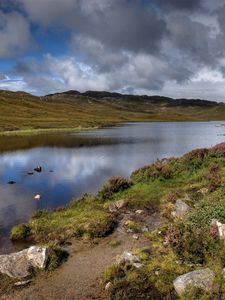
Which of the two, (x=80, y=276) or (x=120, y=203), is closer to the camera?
(x=80, y=276)

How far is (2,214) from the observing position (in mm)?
24891

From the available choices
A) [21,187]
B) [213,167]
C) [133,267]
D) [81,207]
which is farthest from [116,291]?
[21,187]

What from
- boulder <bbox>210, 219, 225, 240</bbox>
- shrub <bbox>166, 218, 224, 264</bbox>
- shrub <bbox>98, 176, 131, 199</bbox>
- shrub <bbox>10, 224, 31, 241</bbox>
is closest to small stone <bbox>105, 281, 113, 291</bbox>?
shrub <bbox>166, 218, 224, 264</bbox>

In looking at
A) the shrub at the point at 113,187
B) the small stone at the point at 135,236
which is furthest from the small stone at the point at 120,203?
the small stone at the point at 135,236

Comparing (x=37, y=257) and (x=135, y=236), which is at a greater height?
(x=37, y=257)

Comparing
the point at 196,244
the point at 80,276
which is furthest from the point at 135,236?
the point at 196,244

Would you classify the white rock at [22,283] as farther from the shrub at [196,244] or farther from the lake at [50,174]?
A: the shrub at [196,244]

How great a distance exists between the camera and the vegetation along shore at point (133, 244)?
1269 centimetres

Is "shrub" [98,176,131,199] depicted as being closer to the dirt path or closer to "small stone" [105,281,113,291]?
the dirt path

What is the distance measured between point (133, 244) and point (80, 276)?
3.59 m

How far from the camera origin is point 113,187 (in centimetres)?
2662

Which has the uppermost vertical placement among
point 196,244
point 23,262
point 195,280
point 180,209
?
point 196,244

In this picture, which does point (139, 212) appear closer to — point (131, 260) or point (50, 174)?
point (131, 260)

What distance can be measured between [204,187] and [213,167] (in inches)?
165
